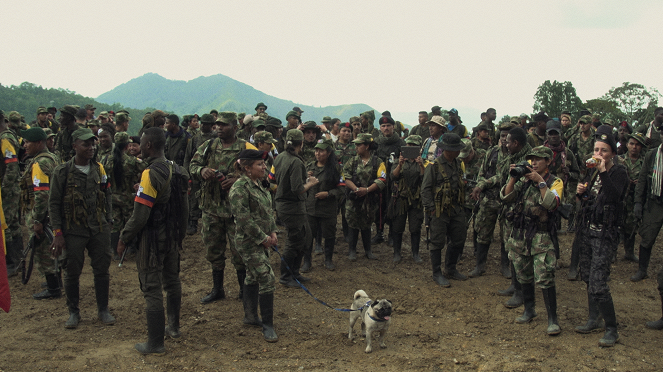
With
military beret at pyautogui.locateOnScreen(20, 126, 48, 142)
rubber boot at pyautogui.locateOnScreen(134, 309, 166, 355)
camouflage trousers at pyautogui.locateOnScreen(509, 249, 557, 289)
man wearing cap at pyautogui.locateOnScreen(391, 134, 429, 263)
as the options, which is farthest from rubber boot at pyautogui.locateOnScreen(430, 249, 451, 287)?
military beret at pyautogui.locateOnScreen(20, 126, 48, 142)

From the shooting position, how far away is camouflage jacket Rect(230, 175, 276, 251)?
5215 millimetres

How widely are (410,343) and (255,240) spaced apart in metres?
2.18

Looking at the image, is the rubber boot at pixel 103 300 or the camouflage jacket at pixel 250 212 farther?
the rubber boot at pixel 103 300

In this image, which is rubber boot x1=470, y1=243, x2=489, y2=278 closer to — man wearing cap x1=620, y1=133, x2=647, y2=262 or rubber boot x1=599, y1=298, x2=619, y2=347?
man wearing cap x1=620, y1=133, x2=647, y2=262

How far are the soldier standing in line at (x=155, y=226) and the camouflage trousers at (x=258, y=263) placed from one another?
2.48ft

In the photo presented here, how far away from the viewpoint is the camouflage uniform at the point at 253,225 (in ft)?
17.1

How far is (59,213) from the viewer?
5.62 m

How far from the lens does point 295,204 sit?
7051mm

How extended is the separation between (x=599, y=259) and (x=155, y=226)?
499 centimetres

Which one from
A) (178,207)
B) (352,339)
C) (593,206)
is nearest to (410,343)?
(352,339)

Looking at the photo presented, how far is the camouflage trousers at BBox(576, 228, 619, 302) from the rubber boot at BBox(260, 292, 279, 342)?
369 centimetres

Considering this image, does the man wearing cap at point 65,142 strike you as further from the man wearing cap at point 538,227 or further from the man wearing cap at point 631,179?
the man wearing cap at point 631,179

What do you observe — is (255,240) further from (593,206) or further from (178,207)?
(593,206)

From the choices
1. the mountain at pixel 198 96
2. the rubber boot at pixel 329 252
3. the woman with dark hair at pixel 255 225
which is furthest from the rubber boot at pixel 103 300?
the mountain at pixel 198 96
